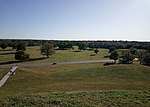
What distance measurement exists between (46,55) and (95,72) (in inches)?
3082

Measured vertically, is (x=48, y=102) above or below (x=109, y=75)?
above

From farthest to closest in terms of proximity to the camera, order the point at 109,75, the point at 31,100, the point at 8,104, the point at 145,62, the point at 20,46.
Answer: the point at 20,46, the point at 145,62, the point at 109,75, the point at 31,100, the point at 8,104

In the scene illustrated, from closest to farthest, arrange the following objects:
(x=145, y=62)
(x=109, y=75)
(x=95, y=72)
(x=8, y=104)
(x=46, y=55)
Result: (x=8, y=104) → (x=109, y=75) → (x=95, y=72) → (x=145, y=62) → (x=46, y=55)

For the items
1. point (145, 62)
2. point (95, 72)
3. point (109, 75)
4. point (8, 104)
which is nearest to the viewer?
point (8, 104)

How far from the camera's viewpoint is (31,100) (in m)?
25.3

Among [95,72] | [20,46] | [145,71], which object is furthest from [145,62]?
[20,46]

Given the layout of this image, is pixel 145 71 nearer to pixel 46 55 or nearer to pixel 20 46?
pixel 46 55

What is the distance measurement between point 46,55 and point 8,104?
120480 millimetres

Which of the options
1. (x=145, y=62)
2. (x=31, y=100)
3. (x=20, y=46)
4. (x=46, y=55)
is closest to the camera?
(x=31, y=100)

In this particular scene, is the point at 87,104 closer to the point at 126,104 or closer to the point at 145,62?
the point at 126,104

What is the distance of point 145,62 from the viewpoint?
113875 mm

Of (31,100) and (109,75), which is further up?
(31,100)

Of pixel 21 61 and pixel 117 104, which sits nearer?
pixel 117 104

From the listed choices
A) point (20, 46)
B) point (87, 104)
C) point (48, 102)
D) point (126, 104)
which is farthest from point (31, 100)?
point (20, 46)
